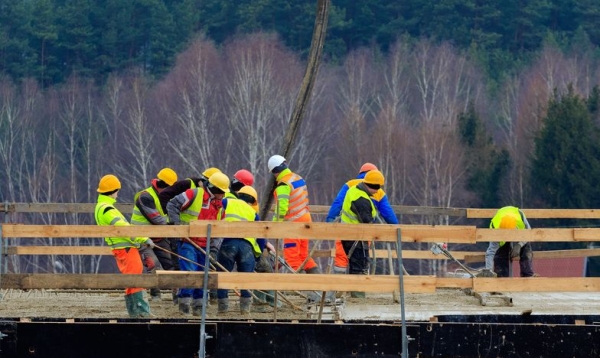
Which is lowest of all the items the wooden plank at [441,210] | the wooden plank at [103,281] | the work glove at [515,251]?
the wooden plank at [103,281]

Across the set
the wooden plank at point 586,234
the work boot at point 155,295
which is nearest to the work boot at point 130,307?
the work boot at point 155,295

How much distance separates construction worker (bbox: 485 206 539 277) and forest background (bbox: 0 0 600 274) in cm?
2720

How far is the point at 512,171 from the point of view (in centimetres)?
6262

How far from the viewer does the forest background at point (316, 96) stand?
60.7 m

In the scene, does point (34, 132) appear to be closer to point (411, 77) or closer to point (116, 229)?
point (411, 77)

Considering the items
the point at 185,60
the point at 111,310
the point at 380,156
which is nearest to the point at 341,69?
the point at 185,60

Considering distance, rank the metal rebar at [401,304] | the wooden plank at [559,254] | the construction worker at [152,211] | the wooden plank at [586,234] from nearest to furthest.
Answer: the metal rebar at [401,304], the wooden plank at [586,234], the construction worker at [152,211], the wooden plank at [559,254]

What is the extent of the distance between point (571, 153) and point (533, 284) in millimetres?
40870

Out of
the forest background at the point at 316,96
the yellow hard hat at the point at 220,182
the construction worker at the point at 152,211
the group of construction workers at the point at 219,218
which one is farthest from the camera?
the forest background at the point at 316,96

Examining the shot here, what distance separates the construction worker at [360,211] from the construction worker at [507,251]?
2.81 metres

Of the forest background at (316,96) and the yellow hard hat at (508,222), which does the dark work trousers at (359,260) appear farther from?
the forest background at (316,96)

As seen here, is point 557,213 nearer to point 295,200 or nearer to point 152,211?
point 295,200

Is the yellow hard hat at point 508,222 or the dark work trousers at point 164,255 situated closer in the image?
the dark work trousers at point 164,255

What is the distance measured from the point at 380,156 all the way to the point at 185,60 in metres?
11.8
